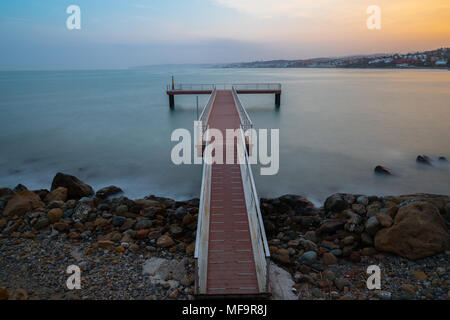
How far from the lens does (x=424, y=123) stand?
22.5 metres

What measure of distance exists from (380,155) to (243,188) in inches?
433

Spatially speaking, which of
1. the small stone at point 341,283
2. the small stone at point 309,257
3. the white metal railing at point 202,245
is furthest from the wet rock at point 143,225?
the small stone at point 341,283

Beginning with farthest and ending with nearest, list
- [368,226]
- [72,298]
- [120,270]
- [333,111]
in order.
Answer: [333,111] → [368,226] → [120,270] → [72,298]

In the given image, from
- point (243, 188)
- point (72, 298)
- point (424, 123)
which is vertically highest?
point (424, 123)

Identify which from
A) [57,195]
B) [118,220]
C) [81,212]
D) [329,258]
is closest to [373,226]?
[329,258]

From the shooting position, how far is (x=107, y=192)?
10.4m

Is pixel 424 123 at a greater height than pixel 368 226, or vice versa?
pixel 424 123

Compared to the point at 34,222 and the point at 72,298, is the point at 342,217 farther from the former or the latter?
the point at 34,222

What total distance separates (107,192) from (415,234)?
29.8 feet

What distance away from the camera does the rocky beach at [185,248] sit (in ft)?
17.1

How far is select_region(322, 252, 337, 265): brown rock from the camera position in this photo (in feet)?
20.3

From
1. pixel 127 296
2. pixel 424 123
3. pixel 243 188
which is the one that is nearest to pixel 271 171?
pixel 243 188

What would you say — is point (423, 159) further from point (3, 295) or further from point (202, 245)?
point (3, 295)

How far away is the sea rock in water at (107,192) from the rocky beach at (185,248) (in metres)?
1.15
